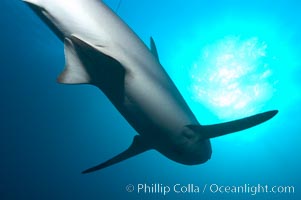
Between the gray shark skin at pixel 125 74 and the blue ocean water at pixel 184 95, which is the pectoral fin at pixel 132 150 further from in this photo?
the blue ocean water at pixel 184 95

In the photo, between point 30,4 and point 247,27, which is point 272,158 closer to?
point 247,27

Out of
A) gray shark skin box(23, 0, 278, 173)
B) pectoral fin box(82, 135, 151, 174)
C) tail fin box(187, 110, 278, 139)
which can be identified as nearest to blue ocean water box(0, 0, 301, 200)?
pectoral fin box(82, 135, 151, 174)

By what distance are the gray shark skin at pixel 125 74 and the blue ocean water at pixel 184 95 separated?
1058 cm

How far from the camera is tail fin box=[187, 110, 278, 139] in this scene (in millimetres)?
2689

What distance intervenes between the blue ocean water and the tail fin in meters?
10.5

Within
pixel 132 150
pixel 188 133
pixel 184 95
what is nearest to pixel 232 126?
pixel 188 133

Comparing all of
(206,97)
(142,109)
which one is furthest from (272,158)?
(142,109)

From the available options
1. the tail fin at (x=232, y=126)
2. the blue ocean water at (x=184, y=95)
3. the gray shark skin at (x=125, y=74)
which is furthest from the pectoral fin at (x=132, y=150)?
the blue ocean water at (x=184, y=95)

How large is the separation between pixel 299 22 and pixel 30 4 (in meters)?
14.4

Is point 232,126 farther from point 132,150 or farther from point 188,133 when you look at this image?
point 132,150

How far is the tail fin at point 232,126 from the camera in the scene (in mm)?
2689

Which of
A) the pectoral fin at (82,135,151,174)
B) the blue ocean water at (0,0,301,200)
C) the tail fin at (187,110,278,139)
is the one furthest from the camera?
the blue ocean water at (0,0,301,200)

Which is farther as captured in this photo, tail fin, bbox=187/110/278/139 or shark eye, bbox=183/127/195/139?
shark eye, bbox=183/127/195/139

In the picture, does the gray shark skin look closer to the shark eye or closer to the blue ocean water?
the shark eye
